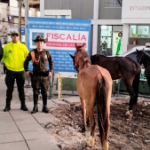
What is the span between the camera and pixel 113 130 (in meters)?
5.23

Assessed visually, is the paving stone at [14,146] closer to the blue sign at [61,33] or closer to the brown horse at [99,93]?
the brown horse at [99,93]

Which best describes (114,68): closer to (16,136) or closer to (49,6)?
(16,136)

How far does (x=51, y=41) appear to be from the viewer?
766 centimetres

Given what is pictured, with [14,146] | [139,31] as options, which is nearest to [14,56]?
[14,146]

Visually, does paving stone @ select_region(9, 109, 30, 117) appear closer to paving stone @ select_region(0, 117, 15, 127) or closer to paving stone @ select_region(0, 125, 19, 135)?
paving stone @ select_region(0, 117, 15, 127)

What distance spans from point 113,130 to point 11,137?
2086mm

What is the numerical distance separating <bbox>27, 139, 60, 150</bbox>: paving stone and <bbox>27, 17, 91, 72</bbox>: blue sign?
148 inches

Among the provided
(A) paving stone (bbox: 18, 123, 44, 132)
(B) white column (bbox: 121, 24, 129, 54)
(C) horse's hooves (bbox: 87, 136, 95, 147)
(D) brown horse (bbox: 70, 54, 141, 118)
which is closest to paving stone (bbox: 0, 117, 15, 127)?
(A) paving stone (bbox: 18, 123, 44, 132)

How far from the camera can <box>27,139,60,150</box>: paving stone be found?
4.01 metres

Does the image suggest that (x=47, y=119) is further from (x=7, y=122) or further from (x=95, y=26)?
(x=95, y=26)

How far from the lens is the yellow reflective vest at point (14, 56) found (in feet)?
20.0

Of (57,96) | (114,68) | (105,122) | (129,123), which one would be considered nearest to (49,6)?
(57,96)

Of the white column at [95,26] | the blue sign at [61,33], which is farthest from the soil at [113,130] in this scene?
the white column at [95,26]

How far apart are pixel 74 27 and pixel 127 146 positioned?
424 cm
